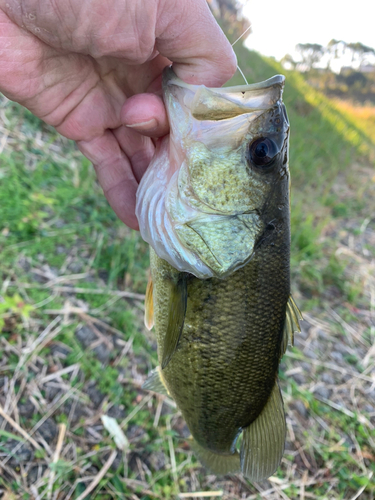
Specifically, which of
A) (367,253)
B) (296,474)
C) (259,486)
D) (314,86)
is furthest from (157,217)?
(314,86)

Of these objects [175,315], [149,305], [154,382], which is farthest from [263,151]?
[154,382]

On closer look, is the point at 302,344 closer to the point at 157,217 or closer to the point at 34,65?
the point at 157,217

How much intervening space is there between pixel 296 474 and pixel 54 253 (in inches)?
92.0

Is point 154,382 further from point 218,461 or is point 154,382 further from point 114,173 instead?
point 114,173

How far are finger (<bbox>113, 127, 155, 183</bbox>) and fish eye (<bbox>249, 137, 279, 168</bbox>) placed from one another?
2.52ft

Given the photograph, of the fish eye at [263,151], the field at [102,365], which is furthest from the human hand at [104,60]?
the field at [102,365]

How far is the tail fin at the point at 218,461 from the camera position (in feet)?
5.15

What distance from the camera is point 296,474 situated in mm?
2150

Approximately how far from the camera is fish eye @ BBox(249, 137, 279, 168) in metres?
1.09

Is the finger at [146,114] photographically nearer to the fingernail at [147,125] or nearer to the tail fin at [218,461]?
the fingernail at [147,125]

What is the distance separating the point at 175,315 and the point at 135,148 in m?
0.97

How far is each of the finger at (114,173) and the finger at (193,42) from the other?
0.59 m

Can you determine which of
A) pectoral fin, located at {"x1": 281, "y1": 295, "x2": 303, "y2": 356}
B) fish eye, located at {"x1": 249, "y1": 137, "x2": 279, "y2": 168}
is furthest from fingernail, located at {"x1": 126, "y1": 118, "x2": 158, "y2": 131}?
pectoral fin, located at {"x1": 281, "y1": 295, "x2": 303, "y2": 356}

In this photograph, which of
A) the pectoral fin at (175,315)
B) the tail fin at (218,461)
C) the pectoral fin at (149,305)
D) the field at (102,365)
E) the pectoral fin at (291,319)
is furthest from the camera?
the field at (102,365)
